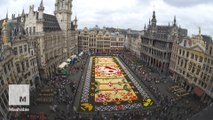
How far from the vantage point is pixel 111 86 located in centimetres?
5172

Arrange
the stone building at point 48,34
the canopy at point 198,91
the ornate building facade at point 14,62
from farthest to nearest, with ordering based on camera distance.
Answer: the stone building at point 48,34 < the canopy at point 198,91 < the ornate building facade at point 14,62

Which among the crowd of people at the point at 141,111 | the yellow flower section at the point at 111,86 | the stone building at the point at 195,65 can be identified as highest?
the stone building at the point at 195,65

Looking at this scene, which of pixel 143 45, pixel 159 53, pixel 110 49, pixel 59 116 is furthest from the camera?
pixel 110 49

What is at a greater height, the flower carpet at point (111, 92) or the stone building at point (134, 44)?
the stone building at point (134, 44)

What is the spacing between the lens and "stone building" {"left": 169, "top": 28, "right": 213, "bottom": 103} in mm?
43062

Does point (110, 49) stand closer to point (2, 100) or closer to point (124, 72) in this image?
point (124, 72)

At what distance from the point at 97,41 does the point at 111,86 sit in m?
64.5

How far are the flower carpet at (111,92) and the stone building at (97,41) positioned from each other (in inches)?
1835

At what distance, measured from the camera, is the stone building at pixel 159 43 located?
211 feet

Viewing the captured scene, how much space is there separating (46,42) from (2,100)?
3243cm

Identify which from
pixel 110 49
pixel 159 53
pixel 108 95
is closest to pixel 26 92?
pixel 108 95

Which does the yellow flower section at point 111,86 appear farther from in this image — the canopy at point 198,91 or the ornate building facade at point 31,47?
the ornate building facade at point 31,47

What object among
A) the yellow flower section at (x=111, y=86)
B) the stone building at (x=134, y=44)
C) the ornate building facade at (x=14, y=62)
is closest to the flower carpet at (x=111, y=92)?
the yellow flower section at (x=111, y=86)

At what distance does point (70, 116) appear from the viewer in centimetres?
3350
